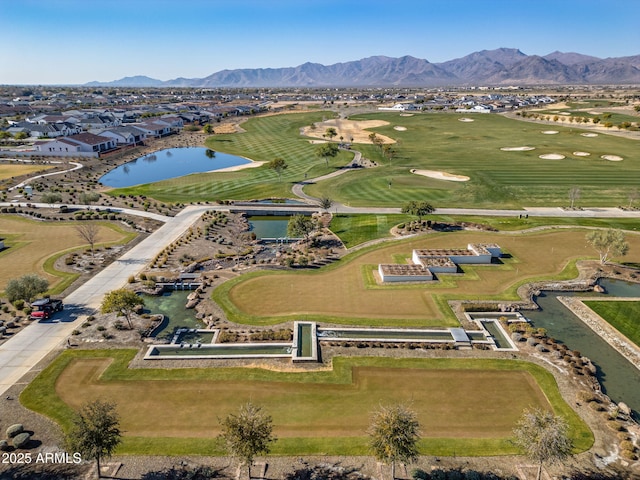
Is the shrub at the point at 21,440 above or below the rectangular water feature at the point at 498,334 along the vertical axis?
above

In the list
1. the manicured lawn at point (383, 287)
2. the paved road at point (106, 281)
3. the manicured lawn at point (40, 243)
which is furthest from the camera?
the manicured lawn at point (40, 243)

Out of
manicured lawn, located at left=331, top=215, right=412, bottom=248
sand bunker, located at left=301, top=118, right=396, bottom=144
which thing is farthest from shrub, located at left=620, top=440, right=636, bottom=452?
sand bunker, located at left=301, top=118, right=396, bottom=144

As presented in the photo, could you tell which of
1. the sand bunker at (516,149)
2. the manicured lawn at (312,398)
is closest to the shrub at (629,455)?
the manicured lawn at (312,398)

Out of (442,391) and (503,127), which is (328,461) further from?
(503,127)

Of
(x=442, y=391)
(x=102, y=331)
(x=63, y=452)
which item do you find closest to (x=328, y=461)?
(x=442, y=391)

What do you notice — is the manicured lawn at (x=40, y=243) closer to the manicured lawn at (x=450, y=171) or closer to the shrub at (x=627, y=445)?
the manicured lawn at (x=450, y=171)

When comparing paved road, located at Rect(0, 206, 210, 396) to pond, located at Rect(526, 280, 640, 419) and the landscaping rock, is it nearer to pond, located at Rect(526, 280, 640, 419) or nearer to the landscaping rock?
the landscaping rock
